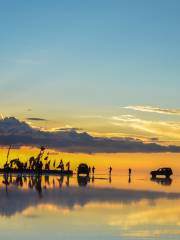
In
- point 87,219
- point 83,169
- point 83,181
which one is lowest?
point 87,219

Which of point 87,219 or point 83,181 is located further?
point 83,181

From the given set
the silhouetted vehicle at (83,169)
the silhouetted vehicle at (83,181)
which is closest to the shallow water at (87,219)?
the silhouetted vehicle at (83,181)

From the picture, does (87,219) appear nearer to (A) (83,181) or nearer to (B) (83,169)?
(A) (83,181)

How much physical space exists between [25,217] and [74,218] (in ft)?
8.95

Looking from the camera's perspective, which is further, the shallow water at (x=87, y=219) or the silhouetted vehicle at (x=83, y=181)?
the silhouetted vehicle at (x=83, y=181)

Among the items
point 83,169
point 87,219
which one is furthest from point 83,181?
point 87,219

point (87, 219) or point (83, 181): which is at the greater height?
point (83, 181)

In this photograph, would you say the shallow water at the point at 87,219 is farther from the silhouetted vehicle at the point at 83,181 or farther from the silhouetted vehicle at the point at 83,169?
the silhouetted vehicle at the point at 83,169

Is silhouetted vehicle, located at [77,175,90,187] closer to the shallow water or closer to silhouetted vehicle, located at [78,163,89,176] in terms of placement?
silhouetted vehicle, located at [78,163,89,176]

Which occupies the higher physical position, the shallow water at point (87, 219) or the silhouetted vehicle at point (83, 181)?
the silhouetted vehicle at point (83, 181)

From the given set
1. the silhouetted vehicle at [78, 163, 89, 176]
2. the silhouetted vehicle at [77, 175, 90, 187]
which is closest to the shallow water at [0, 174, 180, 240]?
the silhouetted vehicle at [77, 175, 90, 187]

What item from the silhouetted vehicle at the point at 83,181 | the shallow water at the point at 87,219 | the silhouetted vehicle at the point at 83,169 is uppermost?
the silhouetted vehicle at the point at 83,169

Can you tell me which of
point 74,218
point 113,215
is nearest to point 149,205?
point 113,215

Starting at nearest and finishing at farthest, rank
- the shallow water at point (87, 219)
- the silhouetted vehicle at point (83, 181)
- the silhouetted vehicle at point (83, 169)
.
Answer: the shallow water at point (87, 219), the silhouetted vehicle at point (83, 181), the silhouetted vehicle at point (83, 169)
